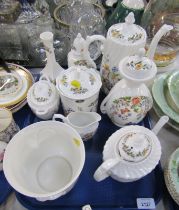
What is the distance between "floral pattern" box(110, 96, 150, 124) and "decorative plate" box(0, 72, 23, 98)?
267mm

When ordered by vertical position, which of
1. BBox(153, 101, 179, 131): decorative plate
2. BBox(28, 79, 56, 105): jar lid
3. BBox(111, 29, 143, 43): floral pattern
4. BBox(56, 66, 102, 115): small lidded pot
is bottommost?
BBox(153, 101, 179, 131): decorative plate

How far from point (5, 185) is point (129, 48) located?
406 mm

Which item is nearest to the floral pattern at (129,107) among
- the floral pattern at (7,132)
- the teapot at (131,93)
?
the teapot at (131,93)

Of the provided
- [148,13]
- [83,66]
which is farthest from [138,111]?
[148,13]

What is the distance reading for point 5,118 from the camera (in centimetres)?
55

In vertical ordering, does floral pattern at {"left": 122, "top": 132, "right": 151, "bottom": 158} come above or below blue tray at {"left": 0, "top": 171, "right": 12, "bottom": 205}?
above

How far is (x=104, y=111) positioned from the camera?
24.3 inches

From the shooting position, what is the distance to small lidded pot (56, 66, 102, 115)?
1.71 feet

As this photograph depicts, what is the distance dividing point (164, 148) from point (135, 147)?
7.1 inches

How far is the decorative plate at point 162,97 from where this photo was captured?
0.61 meters

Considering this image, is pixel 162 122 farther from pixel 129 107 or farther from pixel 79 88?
pixel 79 88

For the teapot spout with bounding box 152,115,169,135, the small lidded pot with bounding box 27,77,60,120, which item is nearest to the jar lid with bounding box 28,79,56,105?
the small lidded pot with bounding box 27,77,60,120

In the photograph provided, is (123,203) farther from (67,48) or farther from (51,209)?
(67,48)

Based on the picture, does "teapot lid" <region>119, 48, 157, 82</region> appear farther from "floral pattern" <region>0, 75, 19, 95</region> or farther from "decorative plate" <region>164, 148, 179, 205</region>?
"floral pattern" <region>0, 75, 19, 95</region>
